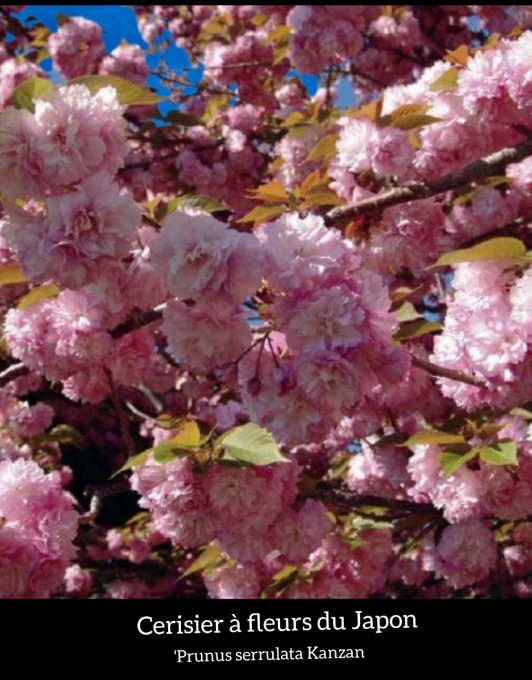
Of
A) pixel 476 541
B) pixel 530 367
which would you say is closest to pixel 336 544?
pixel 476 541

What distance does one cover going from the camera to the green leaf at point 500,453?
5.67ft

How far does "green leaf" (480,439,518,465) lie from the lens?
5.67ft

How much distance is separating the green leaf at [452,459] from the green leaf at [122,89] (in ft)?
3.42

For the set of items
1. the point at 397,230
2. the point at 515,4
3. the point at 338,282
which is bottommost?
the point at 338,282

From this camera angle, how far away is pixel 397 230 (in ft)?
7.40

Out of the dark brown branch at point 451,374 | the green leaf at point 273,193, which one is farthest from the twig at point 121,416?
the dark brown branch at point 451,374

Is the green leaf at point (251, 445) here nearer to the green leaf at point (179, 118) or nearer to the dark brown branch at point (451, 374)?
the dark brown branch at point (451, 374)

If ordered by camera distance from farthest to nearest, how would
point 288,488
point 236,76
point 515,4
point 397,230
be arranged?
1. point 236,76
2. point 515,4
3. point 397,230
4. point 288,488

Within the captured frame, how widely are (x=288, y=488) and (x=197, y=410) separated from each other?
1.99 metres

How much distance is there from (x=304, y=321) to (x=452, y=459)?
786 millimetres

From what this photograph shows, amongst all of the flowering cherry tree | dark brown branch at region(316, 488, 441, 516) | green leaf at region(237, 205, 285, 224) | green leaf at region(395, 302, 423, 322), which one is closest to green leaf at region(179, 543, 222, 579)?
the flowering cherry tree

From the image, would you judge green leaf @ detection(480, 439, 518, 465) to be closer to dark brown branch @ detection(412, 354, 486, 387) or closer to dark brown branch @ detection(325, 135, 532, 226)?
dark brown branch @ detection(412, 354, 486, 387)
